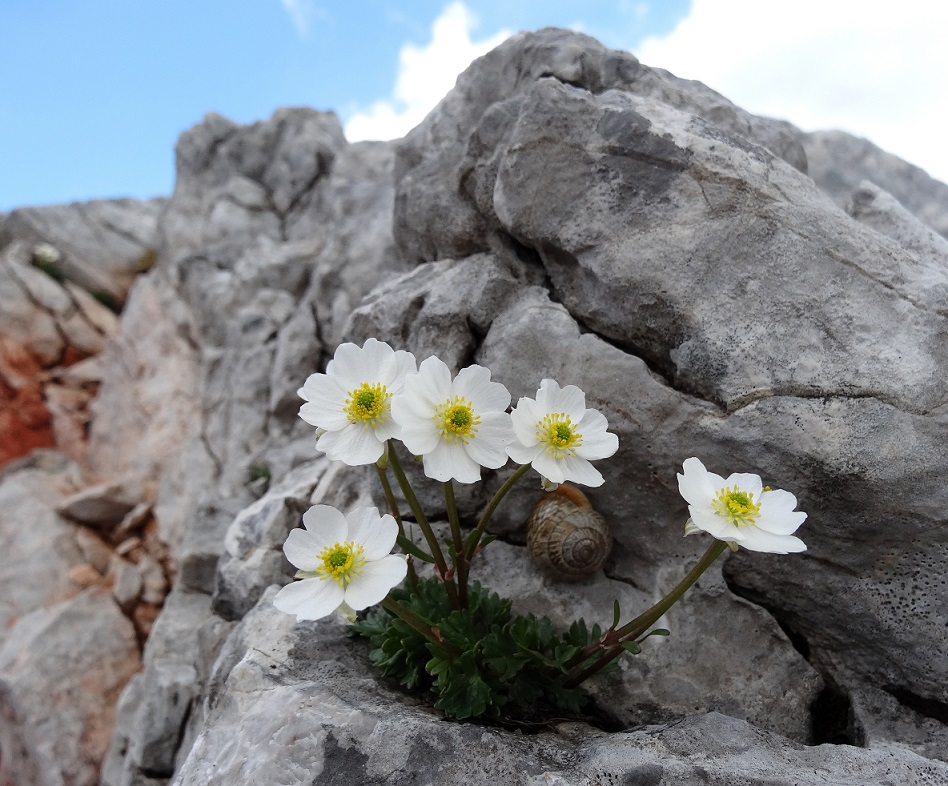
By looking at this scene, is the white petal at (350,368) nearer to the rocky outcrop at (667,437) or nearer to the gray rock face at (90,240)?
the rocky outcrop at (667,437)

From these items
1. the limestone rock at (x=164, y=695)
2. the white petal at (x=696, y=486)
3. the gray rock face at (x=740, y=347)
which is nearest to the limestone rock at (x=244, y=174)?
the limestone rock at (x=164, y=695)

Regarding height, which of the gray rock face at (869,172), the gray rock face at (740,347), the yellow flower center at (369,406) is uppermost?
the gray rock face at (869,172)

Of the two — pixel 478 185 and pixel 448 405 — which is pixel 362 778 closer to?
pixel 448 405

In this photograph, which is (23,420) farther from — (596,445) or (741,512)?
(741,512)

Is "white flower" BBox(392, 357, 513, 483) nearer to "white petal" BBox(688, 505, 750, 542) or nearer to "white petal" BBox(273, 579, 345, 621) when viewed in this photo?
"white petal" BBox(273, 579, 345, 621)

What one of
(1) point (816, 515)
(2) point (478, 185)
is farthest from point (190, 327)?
(1) point (816, 515)
